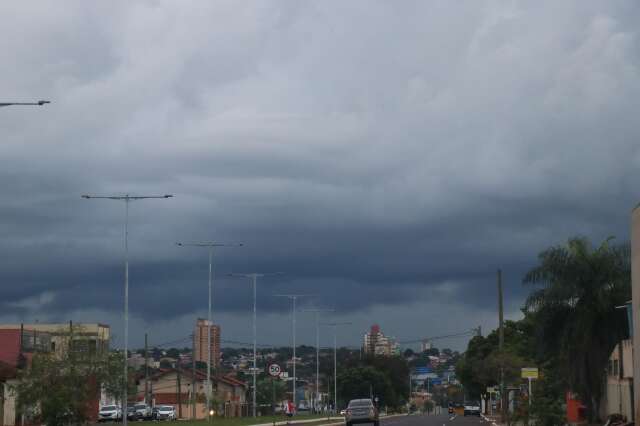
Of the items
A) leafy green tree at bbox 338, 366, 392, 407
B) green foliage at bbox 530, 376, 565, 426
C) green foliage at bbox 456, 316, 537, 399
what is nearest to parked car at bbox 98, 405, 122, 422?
green foliage at bbox 456, 316, 537, 399

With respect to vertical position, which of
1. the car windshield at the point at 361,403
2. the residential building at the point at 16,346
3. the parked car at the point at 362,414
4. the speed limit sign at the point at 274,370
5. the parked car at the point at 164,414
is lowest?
the parked car at the point at 164,414

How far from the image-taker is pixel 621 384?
5484cm

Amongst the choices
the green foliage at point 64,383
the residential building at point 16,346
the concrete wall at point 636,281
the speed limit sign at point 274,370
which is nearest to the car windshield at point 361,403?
the speed limit sign at point 274,370

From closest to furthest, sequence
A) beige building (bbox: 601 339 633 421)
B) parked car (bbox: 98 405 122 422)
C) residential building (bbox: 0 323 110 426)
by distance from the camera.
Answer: residential building (bbox: 0 323 110 426) < beige building (bbox: 601 339 633 421) < parked car (bbox: 98 405 122 422)

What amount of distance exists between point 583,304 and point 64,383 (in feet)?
78.7

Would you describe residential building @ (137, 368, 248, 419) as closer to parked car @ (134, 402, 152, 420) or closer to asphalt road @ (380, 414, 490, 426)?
parked car @ (134, 402, 152, 420)

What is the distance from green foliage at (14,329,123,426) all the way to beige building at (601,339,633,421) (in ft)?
80.1

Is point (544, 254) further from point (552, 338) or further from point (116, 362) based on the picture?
point (116, 362)

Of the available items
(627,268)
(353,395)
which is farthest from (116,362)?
(353,395)

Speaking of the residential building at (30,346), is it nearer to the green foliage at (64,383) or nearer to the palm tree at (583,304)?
the green foliage at (64,383)

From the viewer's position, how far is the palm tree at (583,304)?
50.5 m

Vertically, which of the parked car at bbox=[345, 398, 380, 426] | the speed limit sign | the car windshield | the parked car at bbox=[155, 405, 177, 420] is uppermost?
the speed limit sign

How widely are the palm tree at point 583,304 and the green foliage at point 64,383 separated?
20.8 meters

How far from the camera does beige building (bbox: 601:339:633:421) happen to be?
52628 millimetres
